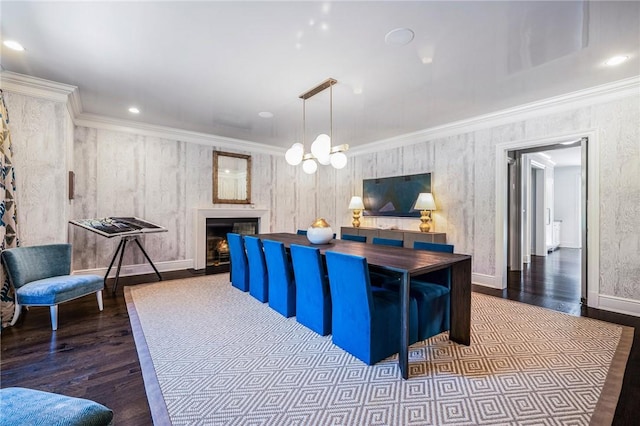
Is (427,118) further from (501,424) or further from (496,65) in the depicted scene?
(501,424)

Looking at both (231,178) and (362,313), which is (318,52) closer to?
(362,313)

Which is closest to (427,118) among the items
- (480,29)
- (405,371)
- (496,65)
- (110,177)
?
(496,65)

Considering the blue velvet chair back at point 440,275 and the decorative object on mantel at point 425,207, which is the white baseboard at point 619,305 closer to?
the blue velvet chair back at point 440,275

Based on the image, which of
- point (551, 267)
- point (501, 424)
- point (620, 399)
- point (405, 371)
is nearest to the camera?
point (501, 424)

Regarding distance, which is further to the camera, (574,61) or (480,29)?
(574,61)

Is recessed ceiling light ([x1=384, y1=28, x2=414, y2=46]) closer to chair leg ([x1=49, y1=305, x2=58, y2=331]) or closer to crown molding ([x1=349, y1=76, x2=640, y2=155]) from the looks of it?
→ crown molding ([x1=349, y1=76, x2=640, y2=155])

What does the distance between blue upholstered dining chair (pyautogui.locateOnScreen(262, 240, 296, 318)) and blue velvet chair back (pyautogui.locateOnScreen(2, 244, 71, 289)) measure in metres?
2.28

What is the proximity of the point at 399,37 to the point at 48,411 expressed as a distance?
3036 millimetres

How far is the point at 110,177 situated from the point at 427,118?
17.3ft

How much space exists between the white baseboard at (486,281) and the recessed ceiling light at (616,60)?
285 centimetres

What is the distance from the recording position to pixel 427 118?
4.37 metres

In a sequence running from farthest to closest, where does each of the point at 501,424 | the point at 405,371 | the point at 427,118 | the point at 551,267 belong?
the point at 551,267
the point at 427,118
the point at 405,371
the point at 501,424

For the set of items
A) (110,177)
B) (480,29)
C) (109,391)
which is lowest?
(109,391)

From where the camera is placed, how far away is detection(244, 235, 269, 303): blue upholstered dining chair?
3.42 meters
